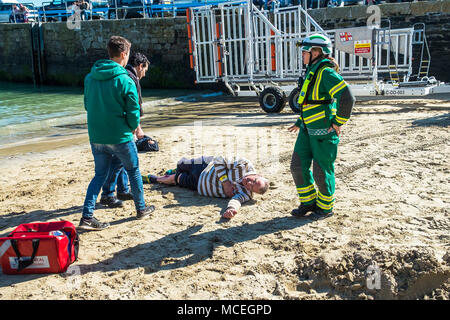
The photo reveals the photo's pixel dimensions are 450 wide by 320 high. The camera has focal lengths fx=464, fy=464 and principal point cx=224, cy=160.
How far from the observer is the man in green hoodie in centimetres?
430

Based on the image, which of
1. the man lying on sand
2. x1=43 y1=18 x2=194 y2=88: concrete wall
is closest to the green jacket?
the man lying on sand

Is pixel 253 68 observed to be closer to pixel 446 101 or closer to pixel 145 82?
pixel 446 101

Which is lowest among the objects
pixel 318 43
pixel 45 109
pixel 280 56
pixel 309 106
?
pixel 45 109

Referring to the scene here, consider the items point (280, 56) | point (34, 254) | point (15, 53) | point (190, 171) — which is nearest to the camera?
point (34, 254)

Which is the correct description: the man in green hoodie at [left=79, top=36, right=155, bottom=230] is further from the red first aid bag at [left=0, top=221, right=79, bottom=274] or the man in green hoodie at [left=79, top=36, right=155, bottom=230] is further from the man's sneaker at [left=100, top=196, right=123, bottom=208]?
the red first aid bag at [left=0, top=221, right=79, bottom=274]

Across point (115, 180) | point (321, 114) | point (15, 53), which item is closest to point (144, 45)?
point (15, 53)

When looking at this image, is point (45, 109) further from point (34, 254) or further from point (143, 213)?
point (34, 254)

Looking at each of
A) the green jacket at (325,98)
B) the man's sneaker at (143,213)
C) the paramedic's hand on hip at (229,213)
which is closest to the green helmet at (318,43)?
the green jacket at (325,98)

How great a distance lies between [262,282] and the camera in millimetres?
3492

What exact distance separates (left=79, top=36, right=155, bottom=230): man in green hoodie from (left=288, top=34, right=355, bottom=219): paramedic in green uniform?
163 cm

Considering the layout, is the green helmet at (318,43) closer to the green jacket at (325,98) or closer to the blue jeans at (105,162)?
the green jacket at (325,98)

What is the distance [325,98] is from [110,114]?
2024mm

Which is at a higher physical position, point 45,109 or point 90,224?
point 45,109

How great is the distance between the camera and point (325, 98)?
14.3 feet
